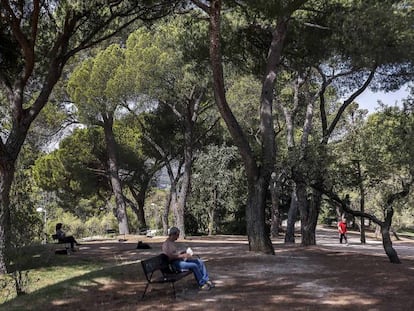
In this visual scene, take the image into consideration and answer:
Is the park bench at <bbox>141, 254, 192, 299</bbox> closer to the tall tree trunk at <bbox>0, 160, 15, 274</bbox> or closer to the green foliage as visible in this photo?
the tall tree trunk at <bbox>0, 160, 15, 274</bbox>

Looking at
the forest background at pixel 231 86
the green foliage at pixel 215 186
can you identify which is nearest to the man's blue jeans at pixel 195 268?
the forest background at pixel 231 86

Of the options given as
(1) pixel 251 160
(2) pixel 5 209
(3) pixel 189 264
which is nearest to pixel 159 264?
(3) pixel 189 264

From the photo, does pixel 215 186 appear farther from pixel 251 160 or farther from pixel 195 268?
pixel 195 268

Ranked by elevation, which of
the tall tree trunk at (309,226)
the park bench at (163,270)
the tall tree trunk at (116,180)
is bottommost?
the park bench at (163,270)

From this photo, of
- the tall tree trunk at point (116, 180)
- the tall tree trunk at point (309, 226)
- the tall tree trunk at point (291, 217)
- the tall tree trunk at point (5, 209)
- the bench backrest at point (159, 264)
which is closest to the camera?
the bench backrest at point (159, 264)

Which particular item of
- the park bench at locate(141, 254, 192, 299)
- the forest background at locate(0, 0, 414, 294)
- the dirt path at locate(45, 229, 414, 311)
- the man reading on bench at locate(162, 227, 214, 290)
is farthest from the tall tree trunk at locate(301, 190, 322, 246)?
the park bench at locate(141, 254, 192, 299)

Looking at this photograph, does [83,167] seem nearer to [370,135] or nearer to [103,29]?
[103,29]

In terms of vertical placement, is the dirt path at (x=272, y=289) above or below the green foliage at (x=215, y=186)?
below

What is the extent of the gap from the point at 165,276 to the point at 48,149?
20.7 meters

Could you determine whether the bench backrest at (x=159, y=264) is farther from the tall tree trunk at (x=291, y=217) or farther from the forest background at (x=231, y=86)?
the tall tree trunk at (x=291, y=217)

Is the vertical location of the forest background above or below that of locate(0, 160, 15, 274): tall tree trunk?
above

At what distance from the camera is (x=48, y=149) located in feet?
83.7

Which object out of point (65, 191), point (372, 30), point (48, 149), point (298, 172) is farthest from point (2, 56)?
point (65, 191)

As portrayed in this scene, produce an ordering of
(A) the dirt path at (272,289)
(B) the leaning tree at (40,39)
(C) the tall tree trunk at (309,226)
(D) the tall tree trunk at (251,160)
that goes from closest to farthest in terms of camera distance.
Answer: (A) the dirt path at (272,289), (D) the tall tree trunk at (251,160), (B) the leaning tree at (40,39), (C) the tall tree trunk at (309,226)
